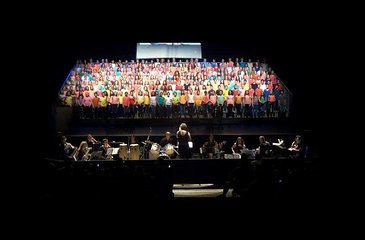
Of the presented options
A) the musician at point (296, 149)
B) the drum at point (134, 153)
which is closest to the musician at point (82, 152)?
the drum at point (134, 153)

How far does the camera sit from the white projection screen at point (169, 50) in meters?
17.1

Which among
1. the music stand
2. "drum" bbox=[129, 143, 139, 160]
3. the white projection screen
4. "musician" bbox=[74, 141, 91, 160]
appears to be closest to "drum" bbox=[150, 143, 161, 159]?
"drum" bbox=[129, 143, 139, 160]

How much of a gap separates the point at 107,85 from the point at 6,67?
11.2 meters

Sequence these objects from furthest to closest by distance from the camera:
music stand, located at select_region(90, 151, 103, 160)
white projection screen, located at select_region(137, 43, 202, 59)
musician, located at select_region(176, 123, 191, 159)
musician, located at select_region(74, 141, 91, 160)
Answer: white projection screen, located at select_region(137, 43, 202, 59) → musician, located at select_region(74, 141, 91, 160) → musician, located at select_region(176, 123, 191, 159) → music stand, located at select_region(90, 151, 103, 160)

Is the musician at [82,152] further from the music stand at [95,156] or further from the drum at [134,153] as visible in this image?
the drum at [134,153]

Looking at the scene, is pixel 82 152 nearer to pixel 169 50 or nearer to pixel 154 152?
pixel 154 152

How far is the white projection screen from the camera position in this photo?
1712cm

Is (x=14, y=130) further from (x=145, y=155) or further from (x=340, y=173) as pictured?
(x=145, y=155)

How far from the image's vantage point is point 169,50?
1744 cm

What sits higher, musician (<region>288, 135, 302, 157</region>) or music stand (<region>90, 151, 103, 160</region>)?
musician (<region>288, 135, 302, 157</region>)

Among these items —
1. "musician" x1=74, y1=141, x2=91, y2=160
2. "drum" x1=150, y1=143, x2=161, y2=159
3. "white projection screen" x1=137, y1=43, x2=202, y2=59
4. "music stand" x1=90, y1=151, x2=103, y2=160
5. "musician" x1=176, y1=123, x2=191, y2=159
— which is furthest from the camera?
"white projection screen" x1=137, y1=43, x2=202, y2=59

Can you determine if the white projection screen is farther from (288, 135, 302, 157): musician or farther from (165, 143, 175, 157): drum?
(288, 135, 302, 157): musician

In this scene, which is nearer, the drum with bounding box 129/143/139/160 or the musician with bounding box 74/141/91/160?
the drum with bounding box 129/143/139/160

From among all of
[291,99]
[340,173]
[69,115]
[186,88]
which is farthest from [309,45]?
[69,115]
